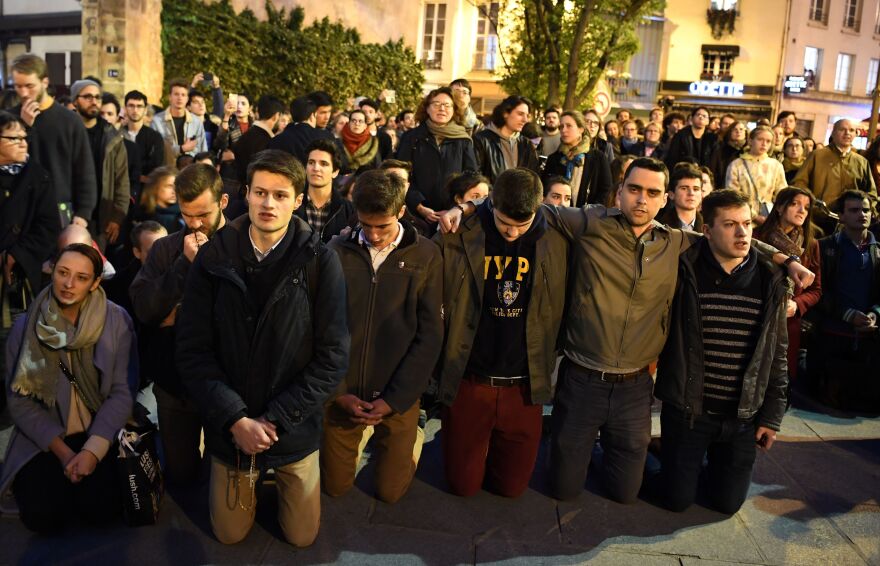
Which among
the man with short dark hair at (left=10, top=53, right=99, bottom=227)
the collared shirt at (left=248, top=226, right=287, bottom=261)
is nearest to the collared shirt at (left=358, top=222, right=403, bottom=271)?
the collared shirt at (left=248, top=226, right=287, bottom=261)

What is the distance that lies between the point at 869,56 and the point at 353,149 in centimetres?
3699

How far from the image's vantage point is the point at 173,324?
405cm

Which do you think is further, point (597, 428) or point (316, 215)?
point (316, 215)

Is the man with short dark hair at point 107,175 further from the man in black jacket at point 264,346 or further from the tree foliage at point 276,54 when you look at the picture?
the tree foliage at point 276,54

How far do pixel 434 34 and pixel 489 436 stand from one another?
31.2 m

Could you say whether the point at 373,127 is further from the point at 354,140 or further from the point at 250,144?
the point at 250,144

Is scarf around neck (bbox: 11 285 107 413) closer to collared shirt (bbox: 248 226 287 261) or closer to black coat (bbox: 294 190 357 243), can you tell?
collared shirt (bbox: 248 226 287 261)

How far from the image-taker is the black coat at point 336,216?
514 centimetres

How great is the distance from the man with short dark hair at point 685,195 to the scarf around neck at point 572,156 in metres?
1.62

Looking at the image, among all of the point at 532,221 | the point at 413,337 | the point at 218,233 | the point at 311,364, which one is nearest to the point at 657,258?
the point at 532,221

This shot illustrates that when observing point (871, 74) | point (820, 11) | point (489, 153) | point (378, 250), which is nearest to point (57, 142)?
point (378, 250)

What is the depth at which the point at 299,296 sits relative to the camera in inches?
133

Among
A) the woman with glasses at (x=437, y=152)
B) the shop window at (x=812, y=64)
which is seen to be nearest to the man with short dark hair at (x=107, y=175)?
the woman with glasses at (x=437, y=152)

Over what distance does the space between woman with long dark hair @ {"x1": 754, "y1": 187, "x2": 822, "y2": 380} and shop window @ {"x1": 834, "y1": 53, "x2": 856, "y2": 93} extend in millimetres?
35161
